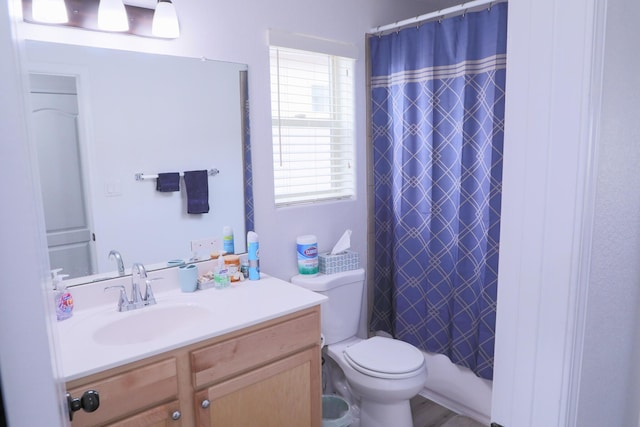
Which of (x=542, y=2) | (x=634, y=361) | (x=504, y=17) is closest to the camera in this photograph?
(x=542, y=2)

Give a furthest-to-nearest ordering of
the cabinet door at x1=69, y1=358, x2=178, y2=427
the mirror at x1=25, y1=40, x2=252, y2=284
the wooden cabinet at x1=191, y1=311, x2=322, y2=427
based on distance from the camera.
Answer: the mirror at x1=25, y1=40, x2=252, y2=284 < the wooden cabinet at x1=191, y1=311, x2=322, y2=427 < the cabinet door at x1=69, y1=358, x2=178, y2=427

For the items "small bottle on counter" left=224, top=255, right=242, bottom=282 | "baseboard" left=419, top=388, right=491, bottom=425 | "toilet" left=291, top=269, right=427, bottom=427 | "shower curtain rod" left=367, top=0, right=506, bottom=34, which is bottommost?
"baseboard" left=419, top=388, right=491, bottom=425

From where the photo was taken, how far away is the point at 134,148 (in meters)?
1.79

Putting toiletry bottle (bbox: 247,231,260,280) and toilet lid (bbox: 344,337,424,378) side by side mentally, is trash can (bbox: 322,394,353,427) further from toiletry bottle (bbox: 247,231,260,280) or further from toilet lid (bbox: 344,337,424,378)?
toiletry bottle (bbox: 247,231,260,280)

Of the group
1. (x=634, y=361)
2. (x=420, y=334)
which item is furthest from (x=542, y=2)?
(x=420, y=334)

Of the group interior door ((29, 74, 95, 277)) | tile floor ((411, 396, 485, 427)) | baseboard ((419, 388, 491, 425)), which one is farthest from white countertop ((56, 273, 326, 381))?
baseboard ((419, 388, 491, 425))

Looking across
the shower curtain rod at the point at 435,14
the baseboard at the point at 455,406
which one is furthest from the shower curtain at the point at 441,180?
the baseboard at the point at 455,406

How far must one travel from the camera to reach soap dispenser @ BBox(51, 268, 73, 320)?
1540mm

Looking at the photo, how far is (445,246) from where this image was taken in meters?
Result: 2.32

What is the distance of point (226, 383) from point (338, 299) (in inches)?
34.9

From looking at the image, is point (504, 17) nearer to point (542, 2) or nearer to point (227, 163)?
point (227, 163)

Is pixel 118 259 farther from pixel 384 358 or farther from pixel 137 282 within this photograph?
pixel 384 358

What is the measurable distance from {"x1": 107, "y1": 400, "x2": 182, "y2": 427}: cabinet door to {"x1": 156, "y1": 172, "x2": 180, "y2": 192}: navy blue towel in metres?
0.89

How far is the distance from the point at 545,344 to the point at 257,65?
1.80 metres
